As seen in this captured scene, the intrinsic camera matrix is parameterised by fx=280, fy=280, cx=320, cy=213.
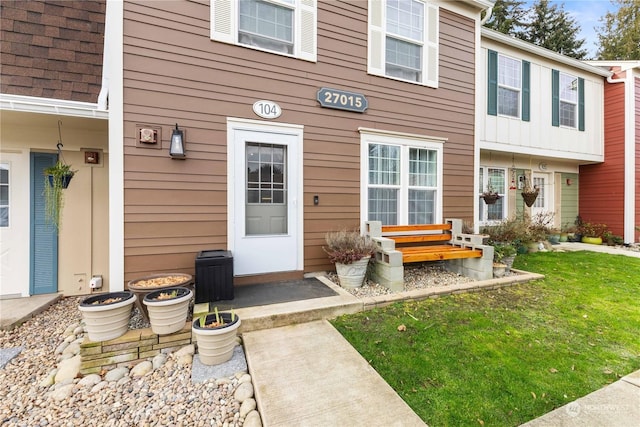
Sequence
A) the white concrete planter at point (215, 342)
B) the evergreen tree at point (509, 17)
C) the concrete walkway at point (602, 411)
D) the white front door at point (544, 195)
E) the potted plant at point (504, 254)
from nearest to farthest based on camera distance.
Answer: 1. the concrete walkway at point (602, 411)
2. the white concrete planter at point (215, 342)
3. the potted plant at point (504, 254)
4. the white front door at point (544, 195)
5. the evergreen tree at point (509, 17)

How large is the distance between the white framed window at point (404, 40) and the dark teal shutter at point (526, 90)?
354 cm

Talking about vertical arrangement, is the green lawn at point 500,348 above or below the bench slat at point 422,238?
below

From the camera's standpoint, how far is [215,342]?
218cm

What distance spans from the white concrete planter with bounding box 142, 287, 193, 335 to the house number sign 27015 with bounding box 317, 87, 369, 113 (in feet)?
10.5

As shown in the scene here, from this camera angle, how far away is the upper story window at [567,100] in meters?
7.41

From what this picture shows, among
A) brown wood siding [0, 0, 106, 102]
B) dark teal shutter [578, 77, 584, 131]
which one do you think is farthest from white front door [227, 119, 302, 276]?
dark teal shutter [578, 77, 584, 131]

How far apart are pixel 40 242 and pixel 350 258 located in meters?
4.15

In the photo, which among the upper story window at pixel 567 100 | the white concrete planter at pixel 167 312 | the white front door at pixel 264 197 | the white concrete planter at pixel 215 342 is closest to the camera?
the white concrete planter at pixel 215 342

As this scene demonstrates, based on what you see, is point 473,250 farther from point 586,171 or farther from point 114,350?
point 586,171

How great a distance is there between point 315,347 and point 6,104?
162 inches

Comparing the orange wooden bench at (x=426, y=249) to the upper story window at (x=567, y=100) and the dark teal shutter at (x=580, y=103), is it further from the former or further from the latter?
the dark teal shutter at (x=580, y=103)

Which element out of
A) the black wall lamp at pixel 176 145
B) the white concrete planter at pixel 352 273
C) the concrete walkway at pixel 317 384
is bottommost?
the concrete walkway at pixel 317 384

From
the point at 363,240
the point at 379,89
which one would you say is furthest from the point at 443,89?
the point at 363,240

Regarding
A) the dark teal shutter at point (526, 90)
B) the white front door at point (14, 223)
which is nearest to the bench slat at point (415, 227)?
the dark teal shutter at point (526, 90)
